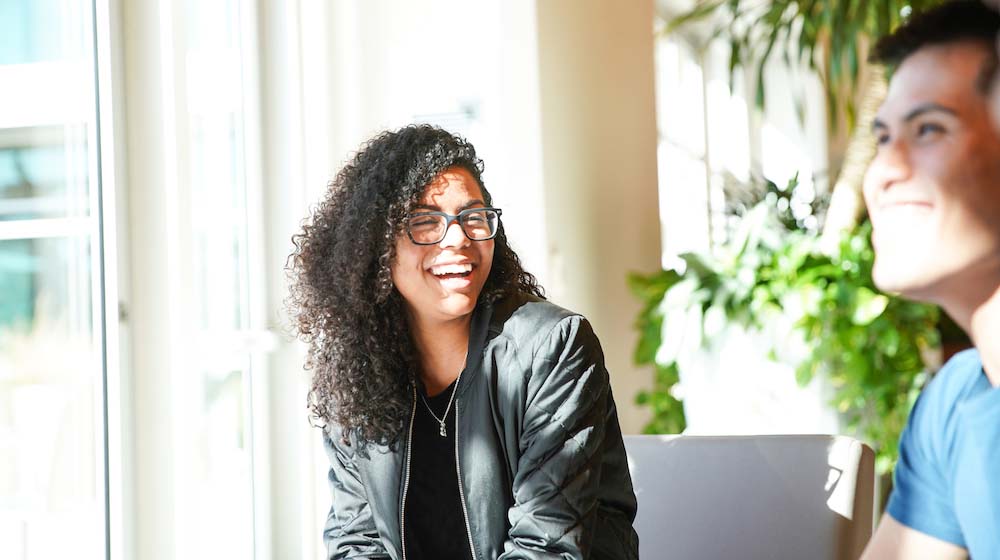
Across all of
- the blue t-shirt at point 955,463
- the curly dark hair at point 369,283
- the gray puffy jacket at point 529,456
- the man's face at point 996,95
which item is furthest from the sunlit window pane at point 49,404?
the man's face at point 996,95

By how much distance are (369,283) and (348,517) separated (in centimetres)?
40

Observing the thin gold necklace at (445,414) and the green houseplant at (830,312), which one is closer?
the thin gold necklace at (445,414)

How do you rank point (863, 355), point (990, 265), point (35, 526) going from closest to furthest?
point (990, 265) → point (35, 526) → point (863, 355)

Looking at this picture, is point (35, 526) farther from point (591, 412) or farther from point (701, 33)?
point (701, 33)

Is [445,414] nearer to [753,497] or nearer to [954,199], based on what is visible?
[753,497]

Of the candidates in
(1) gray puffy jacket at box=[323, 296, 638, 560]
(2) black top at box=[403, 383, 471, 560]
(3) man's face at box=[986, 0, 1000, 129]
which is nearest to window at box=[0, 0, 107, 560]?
(1) gray puffy jacket at box=[323, 296, 638, 560]

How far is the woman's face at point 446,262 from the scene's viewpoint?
147 centimetres

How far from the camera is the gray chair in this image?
58.7 inches

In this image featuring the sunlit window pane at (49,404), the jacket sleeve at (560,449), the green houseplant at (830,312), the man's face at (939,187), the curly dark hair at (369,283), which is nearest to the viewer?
the man's face at (939,187)

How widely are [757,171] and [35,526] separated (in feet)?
23.0

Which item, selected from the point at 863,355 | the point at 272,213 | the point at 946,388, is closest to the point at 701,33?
the point at 863,355

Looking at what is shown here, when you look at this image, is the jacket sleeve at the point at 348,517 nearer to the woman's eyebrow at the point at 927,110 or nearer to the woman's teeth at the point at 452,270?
the woman's teeth at the point at 452,270

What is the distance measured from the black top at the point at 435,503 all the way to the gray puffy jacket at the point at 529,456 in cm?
3

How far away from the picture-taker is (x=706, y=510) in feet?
5.22
